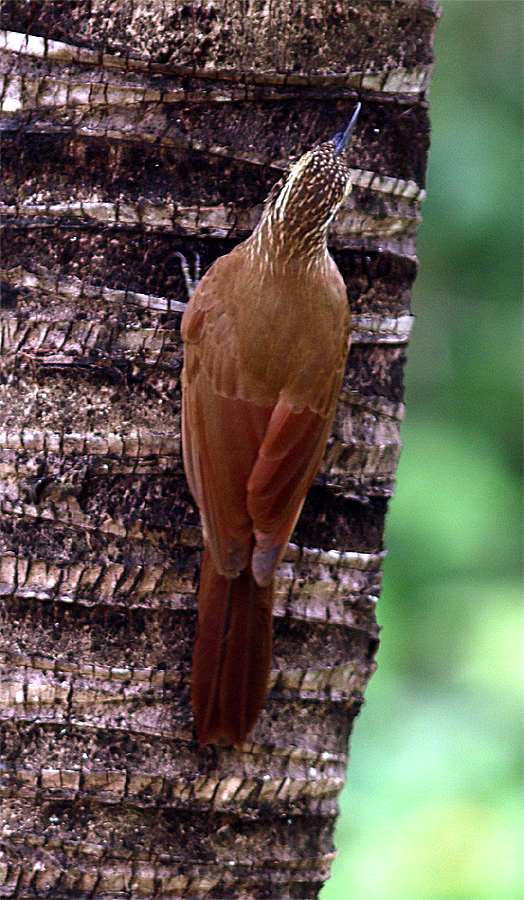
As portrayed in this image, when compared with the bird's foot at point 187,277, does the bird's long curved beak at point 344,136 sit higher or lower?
higher

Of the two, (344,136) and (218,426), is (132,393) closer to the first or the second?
(218,426)

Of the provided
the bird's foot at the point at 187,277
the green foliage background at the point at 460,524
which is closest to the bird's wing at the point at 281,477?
the bird's foot at the point at 187,277

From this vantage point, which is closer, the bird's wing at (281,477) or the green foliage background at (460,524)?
the bird's wing at (281,477)

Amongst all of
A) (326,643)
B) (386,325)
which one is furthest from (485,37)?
(326,643)

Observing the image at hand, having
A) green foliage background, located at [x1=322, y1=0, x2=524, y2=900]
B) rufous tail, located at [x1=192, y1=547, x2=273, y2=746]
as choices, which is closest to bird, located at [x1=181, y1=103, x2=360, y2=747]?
rufous tail, located at [x1=192, y1=547, x2=273, y2=746]

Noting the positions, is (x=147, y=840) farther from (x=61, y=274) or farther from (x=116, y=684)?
(x=61, y=274)

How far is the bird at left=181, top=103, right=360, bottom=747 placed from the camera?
99.7 inches

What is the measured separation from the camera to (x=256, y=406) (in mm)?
2723

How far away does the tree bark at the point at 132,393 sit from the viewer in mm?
2426

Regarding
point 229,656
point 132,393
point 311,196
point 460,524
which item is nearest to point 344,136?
point 311,196

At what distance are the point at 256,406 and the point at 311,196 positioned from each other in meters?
0.58

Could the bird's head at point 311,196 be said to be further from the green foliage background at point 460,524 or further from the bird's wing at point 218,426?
the green foliage background at point 460,524

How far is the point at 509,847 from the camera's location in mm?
4102

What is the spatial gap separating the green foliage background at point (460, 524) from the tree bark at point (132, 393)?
1943 mm
